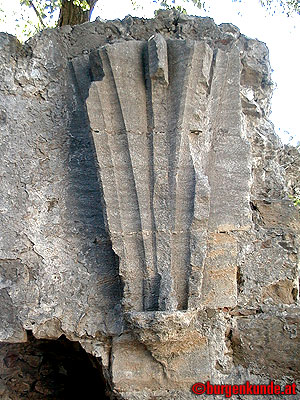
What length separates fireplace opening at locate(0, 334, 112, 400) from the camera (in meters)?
2.65

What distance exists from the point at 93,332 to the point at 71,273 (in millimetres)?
291

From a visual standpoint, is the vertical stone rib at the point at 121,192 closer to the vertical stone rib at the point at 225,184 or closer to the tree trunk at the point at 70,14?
the vertical stone rib at the point at 225,184

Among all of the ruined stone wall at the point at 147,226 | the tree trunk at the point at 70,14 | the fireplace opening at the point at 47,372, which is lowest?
the fireplace opening at the point at 47,372

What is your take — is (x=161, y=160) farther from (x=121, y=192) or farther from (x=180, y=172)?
(x=121, y=192)

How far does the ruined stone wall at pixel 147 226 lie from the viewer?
6.23ft

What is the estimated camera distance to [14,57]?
223cm

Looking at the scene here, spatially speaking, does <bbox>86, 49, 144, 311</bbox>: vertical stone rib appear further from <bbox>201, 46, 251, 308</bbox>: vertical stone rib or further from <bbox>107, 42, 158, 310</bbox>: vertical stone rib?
<bbox>201, 46, 251, 308</bbox>: vertical stone rib

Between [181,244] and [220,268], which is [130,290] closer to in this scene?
[181,244]

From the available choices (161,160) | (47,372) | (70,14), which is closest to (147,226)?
(161,160)

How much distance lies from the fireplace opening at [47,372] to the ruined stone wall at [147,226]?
808 mm

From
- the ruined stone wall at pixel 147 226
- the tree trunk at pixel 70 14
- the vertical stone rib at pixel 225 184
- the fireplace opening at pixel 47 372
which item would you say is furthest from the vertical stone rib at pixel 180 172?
the tree trunk at pixel 70 14

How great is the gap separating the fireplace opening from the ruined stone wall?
0.81 metres

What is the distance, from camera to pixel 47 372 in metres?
2.77

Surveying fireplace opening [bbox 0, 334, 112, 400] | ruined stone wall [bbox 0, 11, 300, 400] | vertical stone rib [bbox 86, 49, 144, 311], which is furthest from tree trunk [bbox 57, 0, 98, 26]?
fireplace opening [bbox 0, 334, 112, 400]
